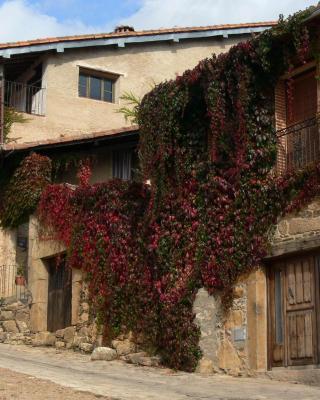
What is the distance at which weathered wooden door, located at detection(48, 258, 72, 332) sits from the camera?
58.4 feet

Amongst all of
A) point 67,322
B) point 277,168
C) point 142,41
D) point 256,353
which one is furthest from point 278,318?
point 142,41

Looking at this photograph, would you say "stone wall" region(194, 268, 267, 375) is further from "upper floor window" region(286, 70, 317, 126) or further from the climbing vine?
the climbing vine

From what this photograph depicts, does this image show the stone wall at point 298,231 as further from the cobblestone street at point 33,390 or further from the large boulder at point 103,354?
the cobblestone street at point 33,390

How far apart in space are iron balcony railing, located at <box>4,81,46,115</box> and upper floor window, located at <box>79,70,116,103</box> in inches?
52.5

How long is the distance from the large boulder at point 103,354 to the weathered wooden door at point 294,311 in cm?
354

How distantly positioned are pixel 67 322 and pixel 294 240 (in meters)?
7.00

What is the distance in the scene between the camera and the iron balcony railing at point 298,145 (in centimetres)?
1309

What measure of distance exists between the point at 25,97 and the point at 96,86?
2267mm

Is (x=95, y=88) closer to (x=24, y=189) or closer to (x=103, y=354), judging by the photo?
(x=24, y=189)

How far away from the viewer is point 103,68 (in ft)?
79.3

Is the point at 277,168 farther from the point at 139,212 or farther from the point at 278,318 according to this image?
the point at 139,212

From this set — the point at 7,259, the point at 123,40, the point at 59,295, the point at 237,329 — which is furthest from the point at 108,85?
the point at 237,329

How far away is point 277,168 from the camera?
1343 cm

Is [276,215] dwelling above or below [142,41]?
below
